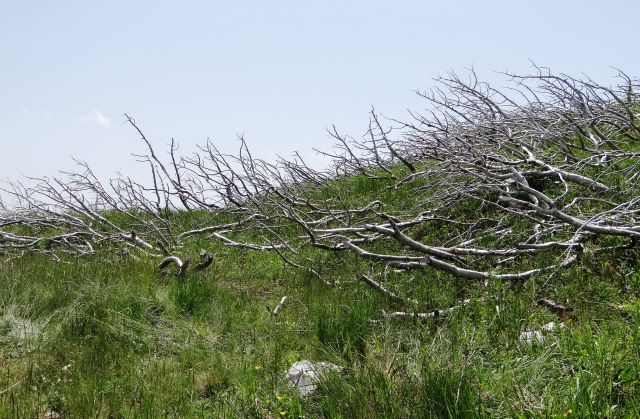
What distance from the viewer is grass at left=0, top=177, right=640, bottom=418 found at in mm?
2918

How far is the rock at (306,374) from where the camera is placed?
3429 mm

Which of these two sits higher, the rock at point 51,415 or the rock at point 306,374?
the rock at point 51,415

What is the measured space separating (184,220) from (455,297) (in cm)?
659

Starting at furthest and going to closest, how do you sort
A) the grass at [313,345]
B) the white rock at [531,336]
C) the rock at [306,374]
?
1. the white rock at [531,336]
2. the rock at [306,374]
3. the grass at [313,345]

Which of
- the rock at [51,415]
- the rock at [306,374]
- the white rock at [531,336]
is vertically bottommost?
the white rock at [531,336]

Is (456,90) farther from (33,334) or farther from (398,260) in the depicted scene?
(33,334)

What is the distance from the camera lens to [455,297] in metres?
5.04

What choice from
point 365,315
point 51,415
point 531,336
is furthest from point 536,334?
point 51,415

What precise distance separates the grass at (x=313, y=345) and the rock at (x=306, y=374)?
7 cm

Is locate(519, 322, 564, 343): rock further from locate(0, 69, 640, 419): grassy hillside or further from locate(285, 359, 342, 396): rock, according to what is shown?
locate(285, 359, 342, 396): rock

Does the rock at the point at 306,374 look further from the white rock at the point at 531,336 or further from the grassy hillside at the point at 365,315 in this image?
the white rock at the point at 531,336

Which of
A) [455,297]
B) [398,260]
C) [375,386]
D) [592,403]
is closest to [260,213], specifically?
[398,260]

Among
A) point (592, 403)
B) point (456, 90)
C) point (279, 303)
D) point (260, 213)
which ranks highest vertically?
point (456, 90)

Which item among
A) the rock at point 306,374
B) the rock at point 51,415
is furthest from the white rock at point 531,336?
the rock at point 51,415
